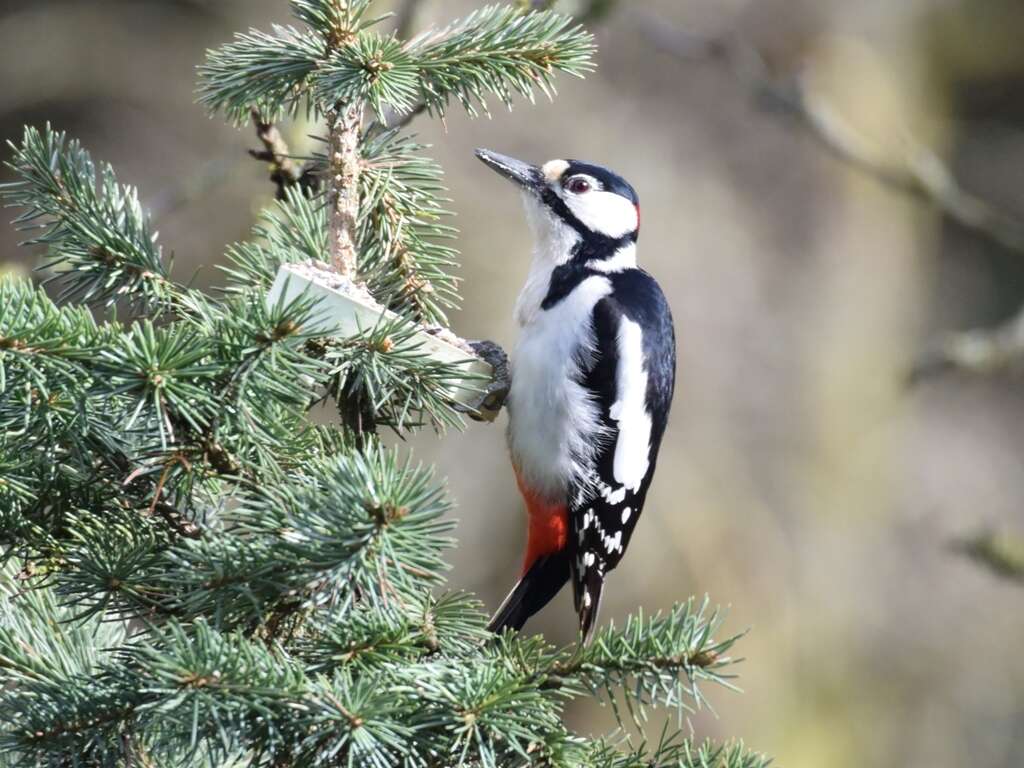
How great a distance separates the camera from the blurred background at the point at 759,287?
6.16 m

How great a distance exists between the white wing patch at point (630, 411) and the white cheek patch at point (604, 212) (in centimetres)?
34

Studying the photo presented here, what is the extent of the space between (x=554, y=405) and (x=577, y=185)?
587 millimetres

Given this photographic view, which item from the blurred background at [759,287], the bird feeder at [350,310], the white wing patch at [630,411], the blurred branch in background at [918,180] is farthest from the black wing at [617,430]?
the blurred background at [759,287]

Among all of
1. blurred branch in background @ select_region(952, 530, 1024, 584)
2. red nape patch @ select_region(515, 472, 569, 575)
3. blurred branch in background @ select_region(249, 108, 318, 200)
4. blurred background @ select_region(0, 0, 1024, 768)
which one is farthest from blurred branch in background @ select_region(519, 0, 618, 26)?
blurred background @ select_region(0, 0, 1024, 768)

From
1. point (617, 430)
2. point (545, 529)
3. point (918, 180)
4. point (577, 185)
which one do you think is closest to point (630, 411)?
point (617, 430)

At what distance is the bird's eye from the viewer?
297cm

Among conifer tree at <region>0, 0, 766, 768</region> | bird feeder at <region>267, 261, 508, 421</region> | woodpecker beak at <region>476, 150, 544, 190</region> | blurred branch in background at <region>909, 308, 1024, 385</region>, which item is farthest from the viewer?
blurred branch in background at <region>909, 308, 1024, 385</region>

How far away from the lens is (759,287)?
23.4ft

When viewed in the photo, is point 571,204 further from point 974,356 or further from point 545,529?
point 974,356

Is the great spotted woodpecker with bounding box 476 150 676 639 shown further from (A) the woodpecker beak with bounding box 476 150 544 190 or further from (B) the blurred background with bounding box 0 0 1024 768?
(B) the blurred background with bounding box 0 0 1024 768

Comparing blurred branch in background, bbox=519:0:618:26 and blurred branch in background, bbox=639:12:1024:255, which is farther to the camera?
blurred branch in background, bbox=639:12:1024:255

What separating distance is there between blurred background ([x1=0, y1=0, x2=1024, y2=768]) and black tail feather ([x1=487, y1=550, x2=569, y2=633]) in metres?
3.04

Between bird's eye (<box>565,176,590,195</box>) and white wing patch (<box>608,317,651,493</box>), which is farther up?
bird's eye (<box>565,176,590,195</box>)

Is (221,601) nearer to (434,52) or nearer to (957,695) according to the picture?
(434,52)
